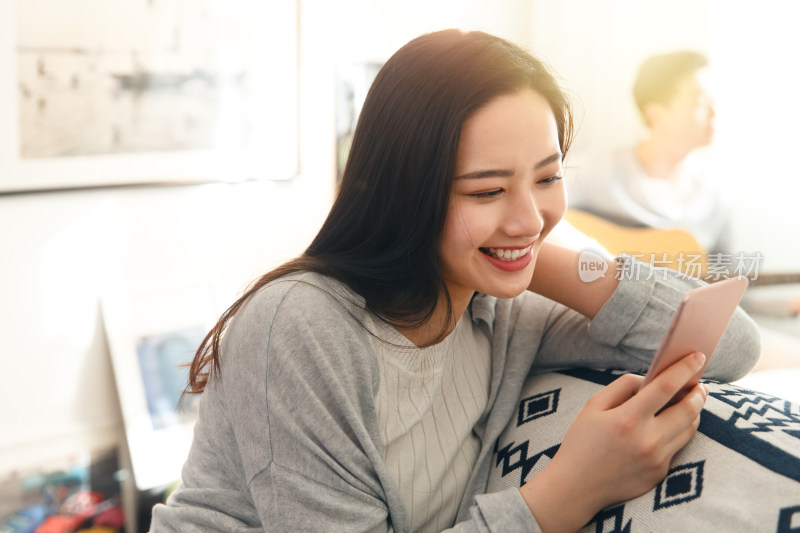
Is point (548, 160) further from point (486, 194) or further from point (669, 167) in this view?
point (669, 167)

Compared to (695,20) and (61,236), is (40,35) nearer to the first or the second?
(61,236)

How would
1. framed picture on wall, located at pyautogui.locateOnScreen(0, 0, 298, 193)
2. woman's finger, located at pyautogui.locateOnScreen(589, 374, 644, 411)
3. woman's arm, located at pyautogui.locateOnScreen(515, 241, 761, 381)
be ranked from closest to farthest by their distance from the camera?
woman's finger, located at pyautogui.locateOnScreen(589, 374, 644, 411) → woman's arm, located at pyautogui.locateOnScreen(515, 241, 761, 381) → framed picture on wall, located at pyautogui.locateOnScreen(0, 0, 298, 193)

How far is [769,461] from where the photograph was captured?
2.52 ft

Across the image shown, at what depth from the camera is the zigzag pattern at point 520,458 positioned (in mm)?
945

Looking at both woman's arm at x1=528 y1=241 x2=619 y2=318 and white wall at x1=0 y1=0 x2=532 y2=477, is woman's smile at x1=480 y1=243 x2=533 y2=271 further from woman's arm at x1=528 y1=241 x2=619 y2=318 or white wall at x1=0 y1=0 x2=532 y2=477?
white wall at x1=0 y1=0 x2=532 y2=477

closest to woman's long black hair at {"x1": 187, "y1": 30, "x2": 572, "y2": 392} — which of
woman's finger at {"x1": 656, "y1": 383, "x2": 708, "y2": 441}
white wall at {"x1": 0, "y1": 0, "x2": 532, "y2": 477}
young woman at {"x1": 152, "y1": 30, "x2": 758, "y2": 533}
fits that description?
young woman at {"x1": 152, "y1": 30, "x2": 758, "y2": 533}

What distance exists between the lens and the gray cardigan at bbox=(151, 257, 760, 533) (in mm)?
844

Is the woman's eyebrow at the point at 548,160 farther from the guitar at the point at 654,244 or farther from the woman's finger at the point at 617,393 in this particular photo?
the guitar at the point at 654,244

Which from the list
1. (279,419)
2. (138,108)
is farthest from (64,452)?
(279,419)

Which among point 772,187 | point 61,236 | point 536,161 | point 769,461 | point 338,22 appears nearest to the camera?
point 769,461

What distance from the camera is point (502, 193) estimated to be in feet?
3.02

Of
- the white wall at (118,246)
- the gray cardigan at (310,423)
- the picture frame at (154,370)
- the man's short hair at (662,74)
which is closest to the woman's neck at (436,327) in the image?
the gray cardigan at (310,423)

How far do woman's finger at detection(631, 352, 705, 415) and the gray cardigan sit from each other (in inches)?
7.1

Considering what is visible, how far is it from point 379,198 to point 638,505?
19.1 inches
